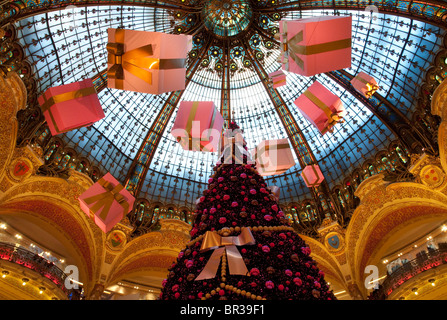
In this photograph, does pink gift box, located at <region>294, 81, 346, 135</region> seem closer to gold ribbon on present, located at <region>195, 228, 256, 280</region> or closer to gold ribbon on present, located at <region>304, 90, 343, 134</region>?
gold ribbon on present, located at <region>304, 90, 343, 134</region>

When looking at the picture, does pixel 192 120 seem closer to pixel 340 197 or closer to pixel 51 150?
pixel 51 150

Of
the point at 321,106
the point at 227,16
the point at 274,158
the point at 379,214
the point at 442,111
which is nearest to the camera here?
the point at 321,106

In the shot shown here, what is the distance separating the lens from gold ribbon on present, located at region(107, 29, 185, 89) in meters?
7.04

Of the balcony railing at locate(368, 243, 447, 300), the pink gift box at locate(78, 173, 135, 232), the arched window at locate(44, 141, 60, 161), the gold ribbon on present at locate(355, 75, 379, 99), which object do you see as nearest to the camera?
the pink gift box at locate(78, 173, 135, 232)

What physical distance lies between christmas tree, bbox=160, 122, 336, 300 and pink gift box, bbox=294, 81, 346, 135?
2.82 metres

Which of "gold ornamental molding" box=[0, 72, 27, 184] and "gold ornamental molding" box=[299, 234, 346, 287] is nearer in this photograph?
"gold ornamental molding" box=[0, 72, 27, 184]

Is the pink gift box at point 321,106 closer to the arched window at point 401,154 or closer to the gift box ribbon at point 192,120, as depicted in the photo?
the gift box ribbon at point 192,120

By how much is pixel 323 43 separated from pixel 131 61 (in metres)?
4.14

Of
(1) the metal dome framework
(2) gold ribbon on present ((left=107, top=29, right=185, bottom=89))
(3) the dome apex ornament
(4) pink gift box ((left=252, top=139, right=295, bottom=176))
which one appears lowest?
(2) gold ribbon on present ((left=107, top=29, right=185, bottom=89))

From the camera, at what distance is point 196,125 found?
28.9 ft

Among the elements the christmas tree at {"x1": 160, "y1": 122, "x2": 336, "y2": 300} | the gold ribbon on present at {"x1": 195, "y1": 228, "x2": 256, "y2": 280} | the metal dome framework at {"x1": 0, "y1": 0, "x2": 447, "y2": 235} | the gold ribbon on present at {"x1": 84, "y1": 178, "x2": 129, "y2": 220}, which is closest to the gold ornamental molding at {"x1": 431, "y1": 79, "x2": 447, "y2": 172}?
the metal dome framework at {"x1": 0, "y1": 0, "x2": 447, "y2": 235}

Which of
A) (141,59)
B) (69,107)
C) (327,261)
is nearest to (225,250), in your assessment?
(141,59)

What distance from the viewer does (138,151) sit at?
1795cm
